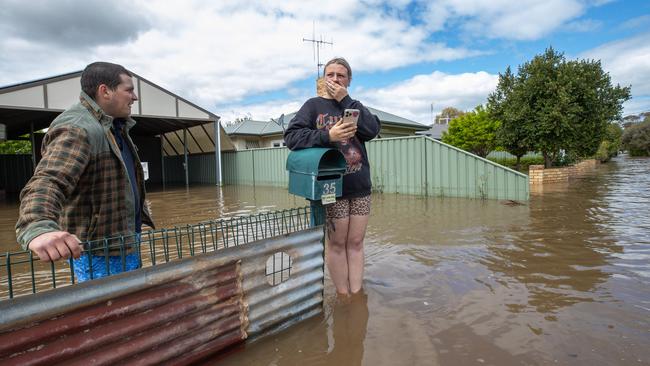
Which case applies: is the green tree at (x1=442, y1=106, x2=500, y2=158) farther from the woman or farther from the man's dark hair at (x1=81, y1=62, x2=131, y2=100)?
the man's dark hair at (x1=81, y1=62, x2=131, y2=100)

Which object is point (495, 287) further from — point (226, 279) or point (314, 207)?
point (226, 279)

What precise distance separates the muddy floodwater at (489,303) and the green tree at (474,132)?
1931 centimetres

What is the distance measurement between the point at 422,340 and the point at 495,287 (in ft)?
4.23

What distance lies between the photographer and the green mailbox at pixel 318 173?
2531 millimetres

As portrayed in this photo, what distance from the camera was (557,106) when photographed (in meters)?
12.8

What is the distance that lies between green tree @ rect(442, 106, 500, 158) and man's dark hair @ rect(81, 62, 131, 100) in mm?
25008

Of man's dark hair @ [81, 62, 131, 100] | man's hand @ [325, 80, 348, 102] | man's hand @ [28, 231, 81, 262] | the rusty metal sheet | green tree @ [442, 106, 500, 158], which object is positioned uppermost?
green tree @ [442, 106, 500, 158]

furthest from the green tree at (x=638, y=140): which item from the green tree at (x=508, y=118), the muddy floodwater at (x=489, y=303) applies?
the muddy floodwater at (x=489, y=303)

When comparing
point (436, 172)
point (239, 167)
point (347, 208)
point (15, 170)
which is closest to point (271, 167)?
point (239, 167)

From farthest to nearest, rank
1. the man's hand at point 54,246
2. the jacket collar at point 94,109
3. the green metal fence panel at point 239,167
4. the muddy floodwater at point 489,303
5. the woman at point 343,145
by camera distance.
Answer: the green metal fence panel at point 239,167, the woman at point 343,145, the muddy floodwater at point 489,303, the jacket collar at point 94,109, the man's hand at point 54,246

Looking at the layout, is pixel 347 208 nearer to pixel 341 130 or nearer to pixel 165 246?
pixel 341 130

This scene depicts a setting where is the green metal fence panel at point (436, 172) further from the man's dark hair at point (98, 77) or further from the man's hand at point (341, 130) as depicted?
the man's dark hair at point (98, 77)

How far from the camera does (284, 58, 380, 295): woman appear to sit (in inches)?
111

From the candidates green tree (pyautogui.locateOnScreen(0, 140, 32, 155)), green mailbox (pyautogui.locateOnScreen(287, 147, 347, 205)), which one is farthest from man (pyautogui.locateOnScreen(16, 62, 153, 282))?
green tree (pyautogui.locateOnScreen(0, 140, 32, 155))
